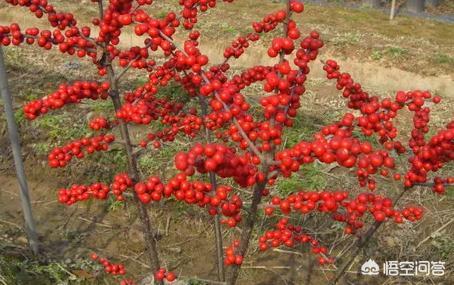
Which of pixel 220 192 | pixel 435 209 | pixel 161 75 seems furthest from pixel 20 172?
pixel 435 209

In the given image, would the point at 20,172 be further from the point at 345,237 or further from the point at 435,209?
the point at 435,209

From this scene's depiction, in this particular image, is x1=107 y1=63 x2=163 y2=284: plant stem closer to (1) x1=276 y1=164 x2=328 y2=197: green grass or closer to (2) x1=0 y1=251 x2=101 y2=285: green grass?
(2) x1=0 y1=251 x2=101 y2=285: green grass

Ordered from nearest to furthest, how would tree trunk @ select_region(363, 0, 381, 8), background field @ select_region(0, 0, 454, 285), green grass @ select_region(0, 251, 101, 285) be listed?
green grass @ select_region(0, 251, 101, 285), background field @ select_region(0, 0, 454, 285), tree trunk @ select_region(363, 0, 381, 8)

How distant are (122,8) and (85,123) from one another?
5364mm

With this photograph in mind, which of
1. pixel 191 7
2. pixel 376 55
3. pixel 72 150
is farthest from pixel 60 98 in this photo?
pixel 376 55

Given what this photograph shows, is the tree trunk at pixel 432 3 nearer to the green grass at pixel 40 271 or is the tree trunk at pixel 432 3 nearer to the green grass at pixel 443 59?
the green grass at pixel 443 59

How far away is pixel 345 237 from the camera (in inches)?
239

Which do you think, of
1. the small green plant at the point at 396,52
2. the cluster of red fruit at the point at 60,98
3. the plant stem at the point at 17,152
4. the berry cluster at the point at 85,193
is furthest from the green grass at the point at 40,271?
the small green plant at the point at 396,52

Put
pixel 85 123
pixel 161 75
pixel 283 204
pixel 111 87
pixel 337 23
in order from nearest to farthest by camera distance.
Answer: pixel 283 204, pixel 111 87, pixel 161 75, pixel 85 123, pixel 337 23

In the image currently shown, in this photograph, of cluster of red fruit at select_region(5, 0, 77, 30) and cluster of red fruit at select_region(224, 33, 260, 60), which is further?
cluster of red fruit at select_region(224, 33, 260, 60)

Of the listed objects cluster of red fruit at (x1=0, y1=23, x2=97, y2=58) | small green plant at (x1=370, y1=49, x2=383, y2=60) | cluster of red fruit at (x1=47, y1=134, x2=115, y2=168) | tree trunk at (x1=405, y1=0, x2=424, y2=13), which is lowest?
small green plant at (x1=370, y1=49, x2=383, y2=60)

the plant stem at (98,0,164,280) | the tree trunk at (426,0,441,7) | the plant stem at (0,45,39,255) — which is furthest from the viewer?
the tree trunk at (426,0,441,7)

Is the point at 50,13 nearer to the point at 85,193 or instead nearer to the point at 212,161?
the point at 85,193

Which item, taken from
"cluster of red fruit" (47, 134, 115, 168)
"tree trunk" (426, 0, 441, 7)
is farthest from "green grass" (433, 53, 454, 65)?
"cluster of red fruit" (47, 134, 115, 168)
